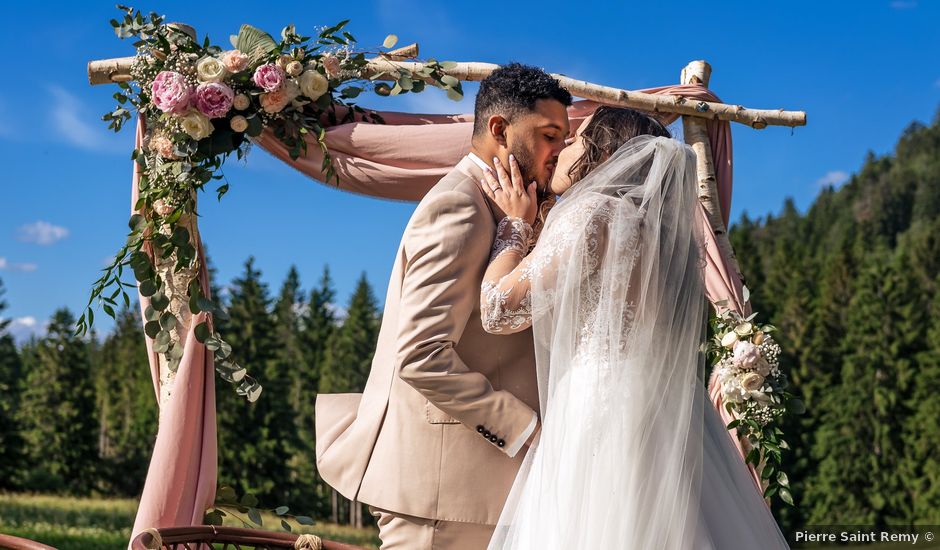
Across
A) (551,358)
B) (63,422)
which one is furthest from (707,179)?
(63,422)

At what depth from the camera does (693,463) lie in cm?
290

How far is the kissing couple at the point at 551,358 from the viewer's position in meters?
2.84

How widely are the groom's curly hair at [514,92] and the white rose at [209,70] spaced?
4.33 ft

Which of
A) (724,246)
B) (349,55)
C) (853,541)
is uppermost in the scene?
(349,55)

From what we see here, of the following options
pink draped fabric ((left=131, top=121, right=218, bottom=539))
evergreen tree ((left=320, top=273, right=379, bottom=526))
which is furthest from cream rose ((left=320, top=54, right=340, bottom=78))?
evergreen tree ((left=320, top=273, right=379, bottom=526))

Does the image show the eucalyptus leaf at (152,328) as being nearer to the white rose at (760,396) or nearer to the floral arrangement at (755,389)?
the floral arrangement at (755,389)

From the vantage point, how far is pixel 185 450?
419 cm

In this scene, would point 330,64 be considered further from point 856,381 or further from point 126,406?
point 126,406

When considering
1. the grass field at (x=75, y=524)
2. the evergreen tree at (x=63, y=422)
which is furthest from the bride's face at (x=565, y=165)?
the evergreen tree at (x=63, y=422)

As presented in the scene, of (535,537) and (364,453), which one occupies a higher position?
(364,453)

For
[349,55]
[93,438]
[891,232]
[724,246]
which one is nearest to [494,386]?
[349,55]

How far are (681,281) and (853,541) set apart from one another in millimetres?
24999

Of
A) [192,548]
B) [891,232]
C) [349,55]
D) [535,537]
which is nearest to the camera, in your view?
[535,537]

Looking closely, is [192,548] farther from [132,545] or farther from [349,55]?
[349,55]
